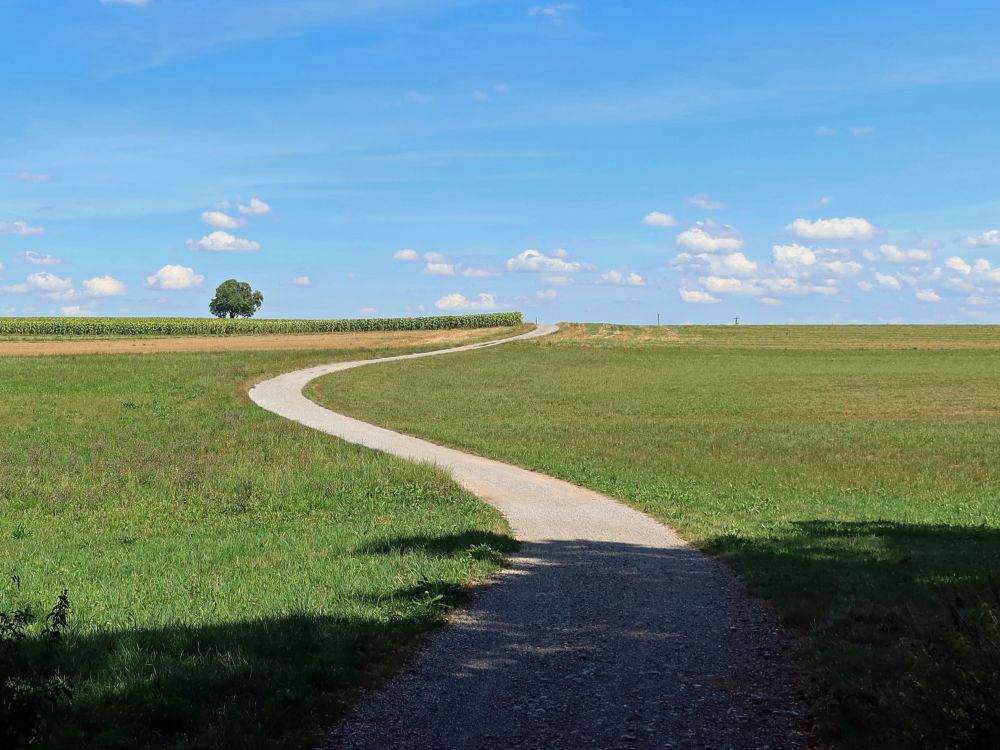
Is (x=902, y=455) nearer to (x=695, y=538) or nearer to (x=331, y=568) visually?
(x=695, y=538)

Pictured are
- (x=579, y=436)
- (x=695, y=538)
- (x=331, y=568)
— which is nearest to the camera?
(x=331, y=568)

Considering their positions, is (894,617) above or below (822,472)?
above

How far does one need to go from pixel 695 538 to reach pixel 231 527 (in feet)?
28.4

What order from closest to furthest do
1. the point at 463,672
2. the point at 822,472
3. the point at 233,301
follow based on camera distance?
the point at 463,672
the point at 822,472
the point at 233,301

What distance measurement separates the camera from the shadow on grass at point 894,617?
592 cm

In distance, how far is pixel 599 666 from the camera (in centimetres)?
823

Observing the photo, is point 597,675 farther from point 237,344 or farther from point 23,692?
point 237,344

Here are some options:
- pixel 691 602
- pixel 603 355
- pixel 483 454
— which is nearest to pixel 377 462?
pixel 483 454

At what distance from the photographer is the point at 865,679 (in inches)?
288

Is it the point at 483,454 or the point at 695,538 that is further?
the point at 483,454

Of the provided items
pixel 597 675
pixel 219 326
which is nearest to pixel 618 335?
pixel 219 326

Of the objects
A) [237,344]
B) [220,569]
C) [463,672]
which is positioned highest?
[237,344]

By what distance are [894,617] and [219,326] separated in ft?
382

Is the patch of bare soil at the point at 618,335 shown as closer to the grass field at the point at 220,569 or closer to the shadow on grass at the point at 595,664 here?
the grass field at the point at 220,569
